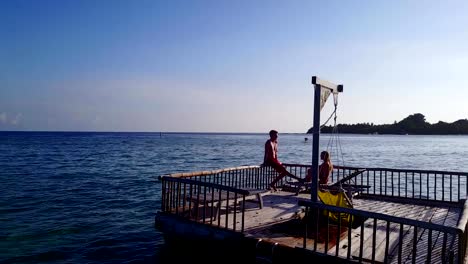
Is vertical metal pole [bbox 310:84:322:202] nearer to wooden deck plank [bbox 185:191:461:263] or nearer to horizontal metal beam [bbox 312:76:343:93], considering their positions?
horizontal metal beam [bbox 312:76:343:93]

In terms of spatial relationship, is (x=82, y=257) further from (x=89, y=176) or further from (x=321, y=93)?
(x=89, y=176)

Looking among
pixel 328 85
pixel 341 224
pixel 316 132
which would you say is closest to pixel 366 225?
pixel 341 224

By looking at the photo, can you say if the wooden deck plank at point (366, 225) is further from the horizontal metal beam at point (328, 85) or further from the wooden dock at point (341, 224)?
the horizontal metal beam at point (328, 85)

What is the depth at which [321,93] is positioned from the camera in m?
7.89

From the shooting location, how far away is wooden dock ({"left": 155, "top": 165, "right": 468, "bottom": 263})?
587 centimetres

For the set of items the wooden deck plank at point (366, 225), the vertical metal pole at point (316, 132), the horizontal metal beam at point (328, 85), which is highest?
the horizontal metal beam at point (328, 85)

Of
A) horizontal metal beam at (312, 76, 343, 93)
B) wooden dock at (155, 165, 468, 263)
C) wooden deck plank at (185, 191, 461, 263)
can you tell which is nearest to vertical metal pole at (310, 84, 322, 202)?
horizontal metal beam at (312, 76, 343, 93)

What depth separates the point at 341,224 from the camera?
801cm

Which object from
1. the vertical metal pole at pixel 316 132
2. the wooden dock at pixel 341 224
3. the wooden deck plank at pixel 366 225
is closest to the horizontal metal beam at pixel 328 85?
the vertical metal pole at pixel 316 132

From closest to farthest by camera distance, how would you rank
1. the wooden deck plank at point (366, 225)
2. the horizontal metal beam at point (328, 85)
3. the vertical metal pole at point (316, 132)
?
the wooden deck plank at point (366, 225)
the horizontal metal beam at point (328, 85)
the vertical metal pole at point (316, 132)

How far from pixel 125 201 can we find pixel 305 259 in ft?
44.3

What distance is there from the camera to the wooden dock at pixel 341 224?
19.2 feet

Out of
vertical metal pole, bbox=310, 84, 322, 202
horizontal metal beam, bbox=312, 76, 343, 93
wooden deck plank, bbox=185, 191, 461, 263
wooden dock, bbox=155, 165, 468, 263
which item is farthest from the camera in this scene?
vertical metal pole, bbox=310, 84, 322, 202

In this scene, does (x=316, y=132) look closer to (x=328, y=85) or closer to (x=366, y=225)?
(x=328, y=85)
